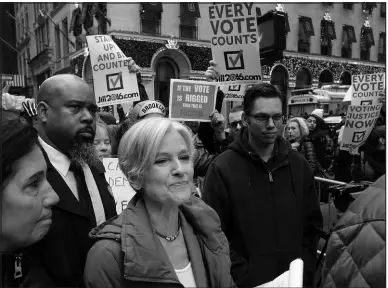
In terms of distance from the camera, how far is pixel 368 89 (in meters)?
5.91

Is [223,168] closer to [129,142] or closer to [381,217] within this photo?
[129,142]

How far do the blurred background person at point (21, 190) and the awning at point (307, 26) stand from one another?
2507 centimetres

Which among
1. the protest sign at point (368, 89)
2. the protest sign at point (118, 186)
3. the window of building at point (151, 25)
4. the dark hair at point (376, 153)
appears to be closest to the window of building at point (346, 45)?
the window of building at point (151, 25)

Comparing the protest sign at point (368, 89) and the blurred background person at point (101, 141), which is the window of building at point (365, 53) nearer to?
the protest sign at point (368, 89)

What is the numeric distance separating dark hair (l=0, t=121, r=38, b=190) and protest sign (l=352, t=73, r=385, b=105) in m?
5.45

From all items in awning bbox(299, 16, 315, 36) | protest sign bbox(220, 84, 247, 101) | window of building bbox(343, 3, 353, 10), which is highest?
window of building bbox(343, 3, 353, 10)

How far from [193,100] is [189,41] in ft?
54.2

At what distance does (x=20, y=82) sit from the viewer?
27203 millimetres

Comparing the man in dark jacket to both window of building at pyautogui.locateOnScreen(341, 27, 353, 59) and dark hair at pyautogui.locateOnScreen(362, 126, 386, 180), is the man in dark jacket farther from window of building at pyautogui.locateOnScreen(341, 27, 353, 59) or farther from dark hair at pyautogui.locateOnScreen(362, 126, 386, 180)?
window of building at pyautogui.locateOnScreen(341, 27, 353, 59)

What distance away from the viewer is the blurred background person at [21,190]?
122 centimetres

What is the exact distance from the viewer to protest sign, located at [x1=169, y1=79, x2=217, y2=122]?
4242 millimetres

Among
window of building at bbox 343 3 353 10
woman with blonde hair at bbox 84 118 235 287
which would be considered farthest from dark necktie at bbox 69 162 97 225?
window of building at bbox 343 3 353 10

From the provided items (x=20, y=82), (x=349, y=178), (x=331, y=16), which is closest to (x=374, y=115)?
(x=349, y=178)

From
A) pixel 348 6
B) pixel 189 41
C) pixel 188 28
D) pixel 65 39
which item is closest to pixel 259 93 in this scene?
pixel 189 41
